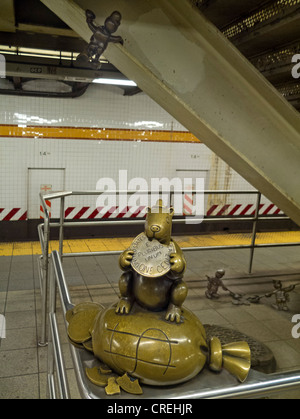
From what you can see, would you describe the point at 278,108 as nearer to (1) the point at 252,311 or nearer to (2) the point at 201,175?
(1) the point at 252,311

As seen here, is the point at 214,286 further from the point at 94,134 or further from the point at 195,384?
the point at 94,134

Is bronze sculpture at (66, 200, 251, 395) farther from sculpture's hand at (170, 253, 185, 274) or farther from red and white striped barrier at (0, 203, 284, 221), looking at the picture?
red and white striped barrier at (0, 203, 284, 221)

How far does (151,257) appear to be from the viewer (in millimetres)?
1377

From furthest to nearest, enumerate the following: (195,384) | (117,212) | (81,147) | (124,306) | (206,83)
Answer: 1. (117,212)
2. (81,147)
3. (206,83)
4. (124,306)
5. (195,384)

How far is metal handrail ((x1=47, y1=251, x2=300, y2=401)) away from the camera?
90 cm

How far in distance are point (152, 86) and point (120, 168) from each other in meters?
5.11

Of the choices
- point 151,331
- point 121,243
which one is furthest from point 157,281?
point 121,243

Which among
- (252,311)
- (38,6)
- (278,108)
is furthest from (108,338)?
(252,311)

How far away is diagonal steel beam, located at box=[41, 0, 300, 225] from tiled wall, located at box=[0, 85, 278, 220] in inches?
191

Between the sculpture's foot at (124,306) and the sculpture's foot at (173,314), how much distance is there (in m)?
0.15

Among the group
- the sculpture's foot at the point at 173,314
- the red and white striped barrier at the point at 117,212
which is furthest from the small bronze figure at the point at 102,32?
the red and white striped barrier at the point at 117,212

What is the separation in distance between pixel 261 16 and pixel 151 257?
4.25ft

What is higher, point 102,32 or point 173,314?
point 102,32
